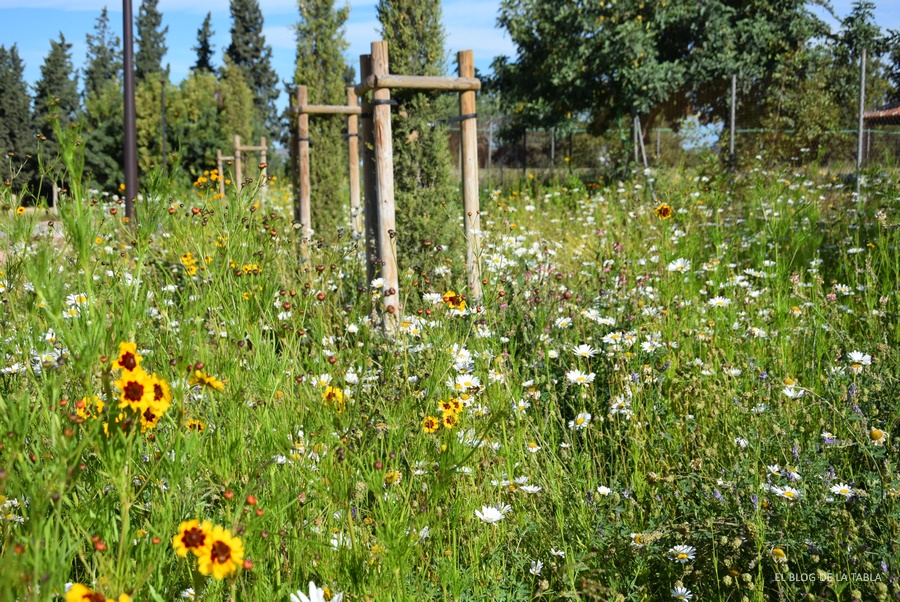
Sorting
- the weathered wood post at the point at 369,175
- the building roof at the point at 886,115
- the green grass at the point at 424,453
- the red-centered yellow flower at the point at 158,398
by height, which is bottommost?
the green grass at the point at 424,453

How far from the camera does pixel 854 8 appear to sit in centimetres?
1888

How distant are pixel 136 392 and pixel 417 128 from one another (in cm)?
459

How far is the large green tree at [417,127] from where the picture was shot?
19.0 feet

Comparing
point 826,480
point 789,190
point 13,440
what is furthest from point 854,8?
point 13,440

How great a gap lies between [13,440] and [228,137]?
28.6 metres

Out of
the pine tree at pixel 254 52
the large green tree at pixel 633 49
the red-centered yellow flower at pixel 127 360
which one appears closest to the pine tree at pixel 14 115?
the pine tree at pixel 254 52

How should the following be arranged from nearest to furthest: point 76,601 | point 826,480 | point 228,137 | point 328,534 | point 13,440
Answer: point 76,601 → point 13,440 → point 328,534 → point 826,480 → point 228,137

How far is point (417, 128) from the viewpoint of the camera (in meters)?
5.85

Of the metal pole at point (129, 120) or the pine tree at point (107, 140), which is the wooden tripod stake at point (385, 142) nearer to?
the metal pole at point (129, 120)

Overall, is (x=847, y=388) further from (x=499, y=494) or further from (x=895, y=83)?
(x=895, y=83)

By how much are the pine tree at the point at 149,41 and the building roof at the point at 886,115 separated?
143ft

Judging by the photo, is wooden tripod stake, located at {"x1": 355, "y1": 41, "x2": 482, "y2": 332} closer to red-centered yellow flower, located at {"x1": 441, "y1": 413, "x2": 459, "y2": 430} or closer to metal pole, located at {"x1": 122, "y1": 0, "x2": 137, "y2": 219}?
red-centered yellow flower, located at {"x1": 441, "y1": 413, "x2": 459, "y2": 430}

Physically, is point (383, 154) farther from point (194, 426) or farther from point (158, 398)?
point (158, 398)

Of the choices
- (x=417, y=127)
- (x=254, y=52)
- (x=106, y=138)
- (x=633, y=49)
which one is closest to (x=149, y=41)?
(x=254, y=52)
